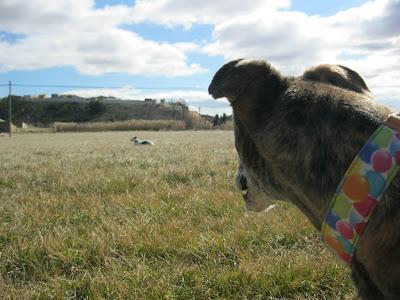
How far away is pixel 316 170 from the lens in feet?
7.11

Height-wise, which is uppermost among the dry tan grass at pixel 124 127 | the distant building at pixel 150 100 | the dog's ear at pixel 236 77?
the distant building at pixel 150 100

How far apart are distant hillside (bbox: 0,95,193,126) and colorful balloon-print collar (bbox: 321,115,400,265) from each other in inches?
4593

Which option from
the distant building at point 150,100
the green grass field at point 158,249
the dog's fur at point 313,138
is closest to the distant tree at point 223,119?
the green grass field at point 158,249

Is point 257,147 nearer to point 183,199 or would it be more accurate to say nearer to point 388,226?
point 388,226

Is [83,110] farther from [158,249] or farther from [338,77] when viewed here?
[338,77]

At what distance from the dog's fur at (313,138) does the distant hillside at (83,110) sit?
116 m

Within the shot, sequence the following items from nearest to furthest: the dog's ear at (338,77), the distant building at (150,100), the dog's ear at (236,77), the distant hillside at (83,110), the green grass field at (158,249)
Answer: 1. the dog's ear at (236,77)
2. the dog's ear at (338,77)
3. the green grass field at (158,249)
4. the distant hillside at (83,110)
5. the distant building at (150,100)

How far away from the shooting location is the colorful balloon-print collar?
1921 mm

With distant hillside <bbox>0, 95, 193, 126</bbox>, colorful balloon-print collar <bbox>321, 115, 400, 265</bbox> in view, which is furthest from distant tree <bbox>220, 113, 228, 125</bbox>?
colorful balloon-print collar <bbox>321, 115, 400, 265</bbox>

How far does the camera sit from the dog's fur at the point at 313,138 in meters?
1.96

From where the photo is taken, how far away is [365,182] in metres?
1.94

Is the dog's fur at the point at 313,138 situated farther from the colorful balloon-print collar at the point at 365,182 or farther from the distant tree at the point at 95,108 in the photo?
the distant tree at the point at 95,108

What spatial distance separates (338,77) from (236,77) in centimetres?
64

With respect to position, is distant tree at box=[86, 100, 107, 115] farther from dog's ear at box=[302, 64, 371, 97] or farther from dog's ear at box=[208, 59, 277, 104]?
dog's ear at box=[208, 59, 277, 104]
